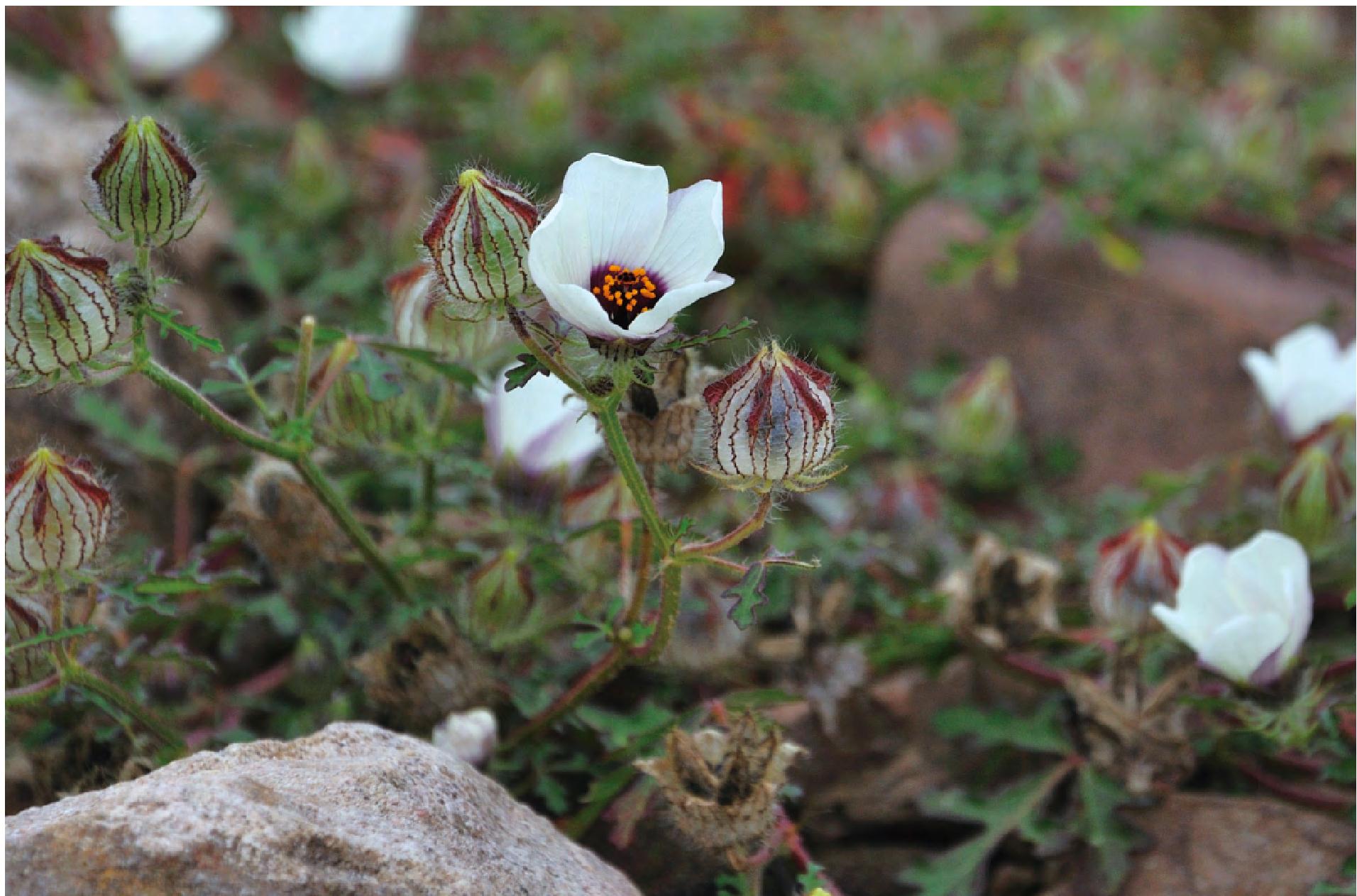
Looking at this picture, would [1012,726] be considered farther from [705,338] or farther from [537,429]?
[705,338]

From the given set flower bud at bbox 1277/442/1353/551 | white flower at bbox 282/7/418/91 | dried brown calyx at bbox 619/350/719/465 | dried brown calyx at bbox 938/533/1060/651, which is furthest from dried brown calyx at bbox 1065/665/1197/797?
white flower at bbox 282/7/418/91

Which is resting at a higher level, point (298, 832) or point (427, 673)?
point (427, 673)

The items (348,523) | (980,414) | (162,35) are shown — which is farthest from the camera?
(162,35)

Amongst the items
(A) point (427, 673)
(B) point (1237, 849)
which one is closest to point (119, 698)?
(A) point (427, 673)

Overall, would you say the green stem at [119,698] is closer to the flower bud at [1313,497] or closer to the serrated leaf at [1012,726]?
the serrated leaf at [1012,726]

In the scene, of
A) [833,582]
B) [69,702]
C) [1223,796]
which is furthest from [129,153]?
[1223,796]

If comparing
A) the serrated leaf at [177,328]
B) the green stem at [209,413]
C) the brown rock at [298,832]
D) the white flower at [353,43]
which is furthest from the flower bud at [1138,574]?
the white flower at [353,43]
